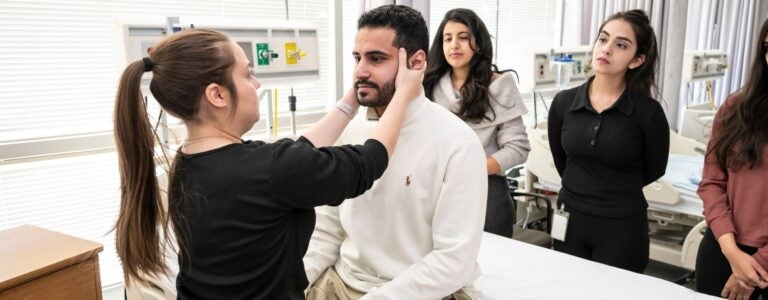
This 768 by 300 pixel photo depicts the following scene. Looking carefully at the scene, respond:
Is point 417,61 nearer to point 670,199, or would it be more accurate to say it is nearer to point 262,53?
point 262,53

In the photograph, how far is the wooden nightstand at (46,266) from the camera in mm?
1496

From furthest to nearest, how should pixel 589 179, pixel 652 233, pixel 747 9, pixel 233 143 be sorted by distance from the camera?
pixel 747 9
pixel 652 233
pixel 589 179
pixel 233 143

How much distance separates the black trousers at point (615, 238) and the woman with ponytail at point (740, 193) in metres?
0.20

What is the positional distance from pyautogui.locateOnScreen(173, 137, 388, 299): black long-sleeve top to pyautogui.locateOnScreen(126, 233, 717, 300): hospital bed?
0.56 m

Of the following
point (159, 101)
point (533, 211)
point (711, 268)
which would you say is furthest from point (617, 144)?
point (159, 101)

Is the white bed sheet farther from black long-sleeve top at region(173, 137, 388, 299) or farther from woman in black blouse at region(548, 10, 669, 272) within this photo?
black long-sleeve top at region(173, 137, 388, 299)

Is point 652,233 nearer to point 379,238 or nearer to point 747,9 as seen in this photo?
point 379,238

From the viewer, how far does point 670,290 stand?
5.48 feet

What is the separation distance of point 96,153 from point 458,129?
1535 millimetres

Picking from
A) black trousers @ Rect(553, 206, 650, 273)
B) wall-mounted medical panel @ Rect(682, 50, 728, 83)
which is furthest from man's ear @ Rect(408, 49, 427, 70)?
wall-mounted medical panel @ Rect(682, 50, 728, 83)

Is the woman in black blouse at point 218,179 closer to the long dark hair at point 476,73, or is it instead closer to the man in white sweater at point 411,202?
the man in white sweater at point 411,202

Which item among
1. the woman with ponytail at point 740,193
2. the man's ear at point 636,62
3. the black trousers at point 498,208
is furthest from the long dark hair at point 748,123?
the black trousers at point 498,208

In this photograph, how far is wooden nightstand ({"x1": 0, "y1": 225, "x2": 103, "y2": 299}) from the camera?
150 centimetres

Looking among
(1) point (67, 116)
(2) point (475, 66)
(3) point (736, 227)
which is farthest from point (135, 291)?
(3) point (736, 227)
